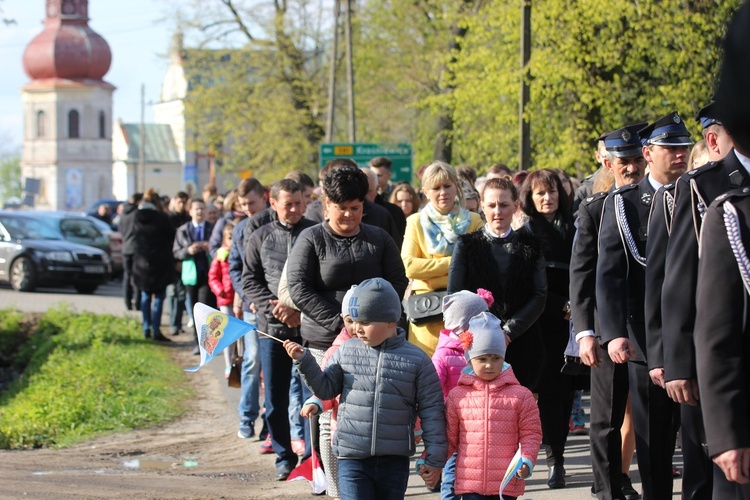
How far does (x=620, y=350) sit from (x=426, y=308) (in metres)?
2.05

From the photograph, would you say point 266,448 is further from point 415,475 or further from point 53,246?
point 53,246

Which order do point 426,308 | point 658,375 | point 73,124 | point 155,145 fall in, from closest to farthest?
point 658,375 → point 426,308 → point 73,124 → point 155,145

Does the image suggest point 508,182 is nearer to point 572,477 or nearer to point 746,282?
point 572,477

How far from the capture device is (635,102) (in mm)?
21781

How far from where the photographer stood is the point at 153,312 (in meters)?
17.7

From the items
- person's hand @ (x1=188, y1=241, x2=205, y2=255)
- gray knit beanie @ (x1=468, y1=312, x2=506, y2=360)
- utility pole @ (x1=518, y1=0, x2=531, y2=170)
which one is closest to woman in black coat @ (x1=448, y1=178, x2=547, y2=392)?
gray knit beanie @ (x1=468, y1=312, x2=506, y2=360)

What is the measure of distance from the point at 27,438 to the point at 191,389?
2779 mm

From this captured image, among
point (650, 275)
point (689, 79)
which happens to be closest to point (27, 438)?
point (650, 275)

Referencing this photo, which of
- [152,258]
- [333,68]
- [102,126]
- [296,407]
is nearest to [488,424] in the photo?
[296,407]

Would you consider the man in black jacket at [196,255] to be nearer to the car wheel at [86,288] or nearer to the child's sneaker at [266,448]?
the child's sneaker at [266,448]

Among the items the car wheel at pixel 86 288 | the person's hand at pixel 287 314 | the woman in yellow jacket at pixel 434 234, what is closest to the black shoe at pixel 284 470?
the person's hand at pixel 287 314

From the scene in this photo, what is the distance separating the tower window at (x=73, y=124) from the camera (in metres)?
134

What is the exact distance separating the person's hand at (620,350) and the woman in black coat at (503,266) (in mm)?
1308

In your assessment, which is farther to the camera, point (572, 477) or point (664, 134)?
point (572, 477)
